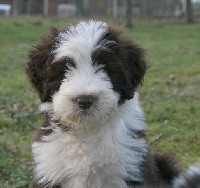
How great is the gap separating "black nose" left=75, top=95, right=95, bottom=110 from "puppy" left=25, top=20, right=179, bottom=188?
7 cm

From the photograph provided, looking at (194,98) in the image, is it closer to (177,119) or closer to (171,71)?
(177,119)

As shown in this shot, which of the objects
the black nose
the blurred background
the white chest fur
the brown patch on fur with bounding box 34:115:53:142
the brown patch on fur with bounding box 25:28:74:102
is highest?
the blurred background

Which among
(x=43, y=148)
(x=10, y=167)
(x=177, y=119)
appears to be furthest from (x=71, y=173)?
(x=177, y=119)

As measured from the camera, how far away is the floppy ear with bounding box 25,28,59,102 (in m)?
5.18

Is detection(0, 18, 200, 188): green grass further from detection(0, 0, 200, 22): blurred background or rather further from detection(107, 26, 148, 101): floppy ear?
detection(0, 0, 200, 22): blurred background

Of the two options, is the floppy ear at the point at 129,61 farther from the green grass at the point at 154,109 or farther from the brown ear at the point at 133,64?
the green grass at the point at 154,109

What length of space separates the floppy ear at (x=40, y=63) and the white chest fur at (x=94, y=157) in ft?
1.36

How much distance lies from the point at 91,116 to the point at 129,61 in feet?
2.07

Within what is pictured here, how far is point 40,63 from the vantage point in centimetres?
521

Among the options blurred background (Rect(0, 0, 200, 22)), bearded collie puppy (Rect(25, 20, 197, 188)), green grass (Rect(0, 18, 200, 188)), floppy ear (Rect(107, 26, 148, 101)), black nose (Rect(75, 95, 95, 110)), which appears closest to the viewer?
black nose (Rect(75, 95, 95, 110))

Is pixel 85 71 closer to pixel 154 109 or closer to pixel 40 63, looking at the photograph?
pixel 40 63

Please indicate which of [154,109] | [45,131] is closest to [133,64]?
[45,131]

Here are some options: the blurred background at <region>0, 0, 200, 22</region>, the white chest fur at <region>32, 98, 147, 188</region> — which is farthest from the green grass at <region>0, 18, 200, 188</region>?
the blurred background at <region>0, 0, 200, 22</region>

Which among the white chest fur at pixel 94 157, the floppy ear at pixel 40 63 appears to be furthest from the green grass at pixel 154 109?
the white chest fur at pixel 94 157
